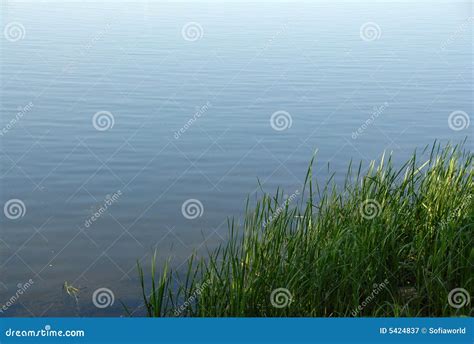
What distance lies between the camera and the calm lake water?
8.98 metres

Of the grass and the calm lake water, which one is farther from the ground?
the calm lake water

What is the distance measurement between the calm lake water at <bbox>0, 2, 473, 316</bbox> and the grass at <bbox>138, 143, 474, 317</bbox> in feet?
4.86

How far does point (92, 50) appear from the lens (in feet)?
71.2

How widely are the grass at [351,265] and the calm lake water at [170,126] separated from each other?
4.86ft

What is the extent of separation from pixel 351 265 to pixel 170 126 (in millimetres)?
8086

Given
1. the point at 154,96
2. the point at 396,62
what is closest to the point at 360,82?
the point at 396,62

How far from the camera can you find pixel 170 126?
13695 mm

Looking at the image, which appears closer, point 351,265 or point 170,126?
point 351,265

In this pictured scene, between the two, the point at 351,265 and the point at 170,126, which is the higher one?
the point at 170,126

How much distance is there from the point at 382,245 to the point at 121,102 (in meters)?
9.92

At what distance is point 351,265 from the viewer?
604 centimetres

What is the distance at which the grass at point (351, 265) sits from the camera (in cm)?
598

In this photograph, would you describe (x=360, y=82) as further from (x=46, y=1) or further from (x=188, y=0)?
(x=46, y=1)

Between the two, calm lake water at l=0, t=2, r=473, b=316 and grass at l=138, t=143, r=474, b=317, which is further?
calm lake water at l=0, t=2, r=473, b=316
